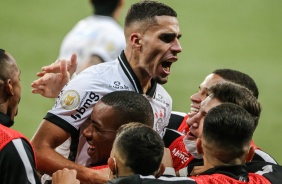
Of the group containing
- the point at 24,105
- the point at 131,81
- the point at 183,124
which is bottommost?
the point at 24,105

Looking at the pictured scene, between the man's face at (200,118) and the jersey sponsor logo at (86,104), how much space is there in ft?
2.16

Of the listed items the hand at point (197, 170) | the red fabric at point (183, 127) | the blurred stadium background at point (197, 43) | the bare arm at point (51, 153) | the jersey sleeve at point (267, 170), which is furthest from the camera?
the blurred stadium background at point (197, 43)

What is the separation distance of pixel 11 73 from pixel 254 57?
7775mm

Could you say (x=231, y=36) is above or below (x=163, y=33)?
below

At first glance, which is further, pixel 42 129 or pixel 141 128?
pixel 42 129

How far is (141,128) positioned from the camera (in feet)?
13.2

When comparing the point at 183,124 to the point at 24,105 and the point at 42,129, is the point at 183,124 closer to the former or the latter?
the point at 42,129

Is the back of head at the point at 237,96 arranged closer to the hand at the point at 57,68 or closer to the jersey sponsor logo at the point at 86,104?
the jersey sponsor logo at the point at 86,104

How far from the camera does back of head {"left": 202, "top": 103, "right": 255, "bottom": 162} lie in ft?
13.4

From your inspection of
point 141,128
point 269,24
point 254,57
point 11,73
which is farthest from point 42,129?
point 269,24

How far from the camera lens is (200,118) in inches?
183

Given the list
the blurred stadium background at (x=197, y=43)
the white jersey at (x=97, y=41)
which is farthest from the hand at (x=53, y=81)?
the blurred stadium background at (x=197, y=43)

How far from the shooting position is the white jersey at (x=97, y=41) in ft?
27.6

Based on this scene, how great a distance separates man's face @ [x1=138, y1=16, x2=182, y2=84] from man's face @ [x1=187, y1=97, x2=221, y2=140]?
2.50 feet
